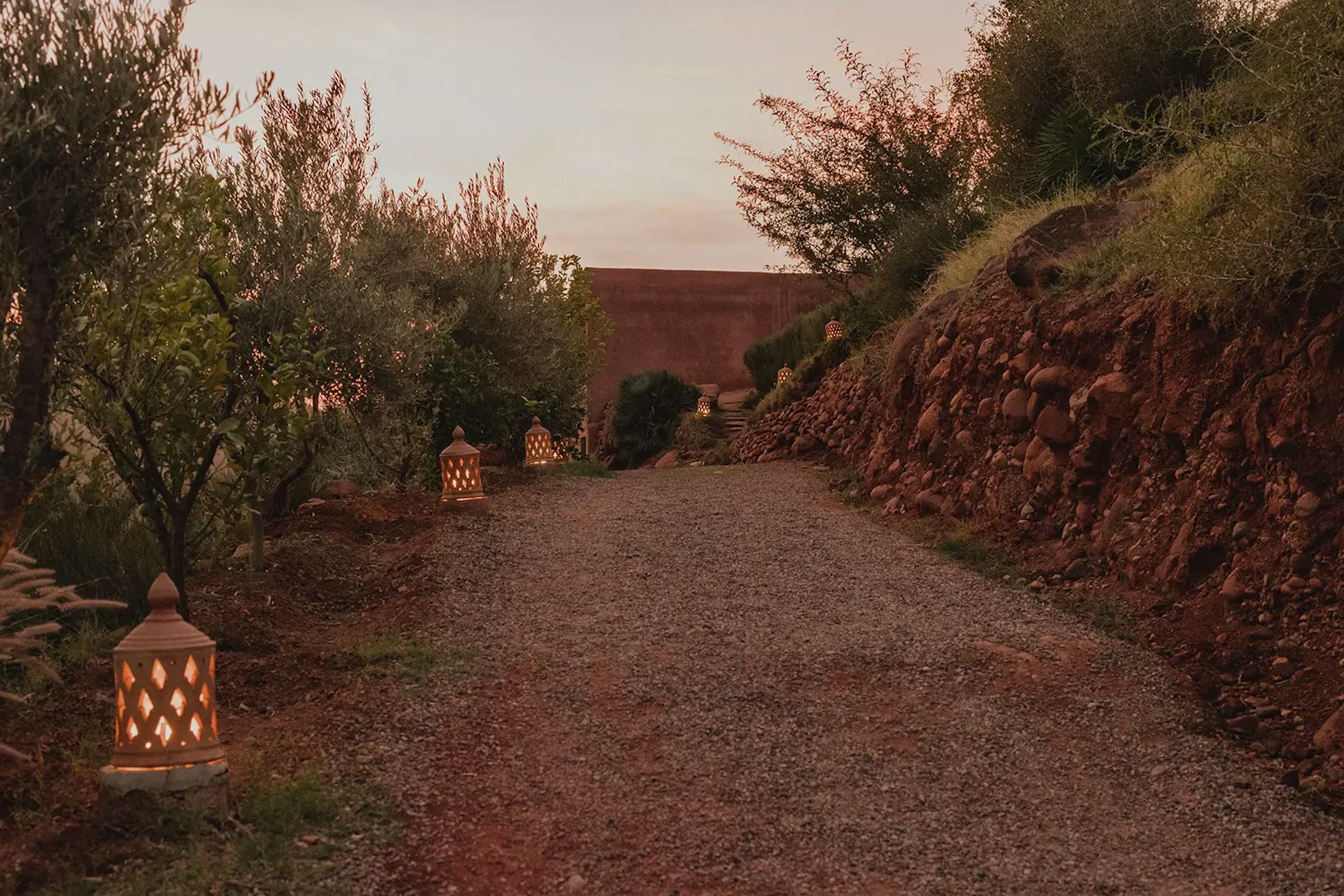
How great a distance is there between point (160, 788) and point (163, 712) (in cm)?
26

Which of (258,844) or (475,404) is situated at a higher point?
(475,404)

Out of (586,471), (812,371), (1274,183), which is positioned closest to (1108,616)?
(1274,183)

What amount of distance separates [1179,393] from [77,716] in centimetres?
631

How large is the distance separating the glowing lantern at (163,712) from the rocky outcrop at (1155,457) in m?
4.33

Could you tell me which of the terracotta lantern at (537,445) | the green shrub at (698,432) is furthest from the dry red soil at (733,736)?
the green shrub at (698,432)

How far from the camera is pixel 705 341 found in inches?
949

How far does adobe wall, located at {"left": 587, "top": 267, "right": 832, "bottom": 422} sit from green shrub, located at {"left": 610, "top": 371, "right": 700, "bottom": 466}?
9.49 feet

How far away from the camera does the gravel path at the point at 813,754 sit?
444 centimetres

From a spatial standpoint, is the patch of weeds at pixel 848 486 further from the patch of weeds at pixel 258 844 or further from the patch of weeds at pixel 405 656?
the patch of weeds at pixel 258 844

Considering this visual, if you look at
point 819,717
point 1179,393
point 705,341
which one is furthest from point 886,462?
point 705,341

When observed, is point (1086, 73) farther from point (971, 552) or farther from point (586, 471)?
point (586, 471)

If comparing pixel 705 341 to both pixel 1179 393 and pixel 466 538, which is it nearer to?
pixel 466 538

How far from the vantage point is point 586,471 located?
1450 centimetres

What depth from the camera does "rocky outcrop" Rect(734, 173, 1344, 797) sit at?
6.09 metres
